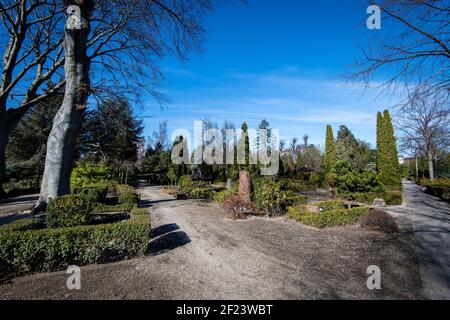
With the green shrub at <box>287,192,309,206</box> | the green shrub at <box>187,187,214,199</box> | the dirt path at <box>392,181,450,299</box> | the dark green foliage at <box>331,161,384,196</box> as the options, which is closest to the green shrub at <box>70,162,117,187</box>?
the green shrub at <box>187,187,214,199</box>

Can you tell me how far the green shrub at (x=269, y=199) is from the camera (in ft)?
33.4

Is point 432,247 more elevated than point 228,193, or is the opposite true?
point 228,193

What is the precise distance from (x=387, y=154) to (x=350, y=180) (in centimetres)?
1293

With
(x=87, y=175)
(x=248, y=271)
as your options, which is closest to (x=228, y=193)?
(x=248, y=271)

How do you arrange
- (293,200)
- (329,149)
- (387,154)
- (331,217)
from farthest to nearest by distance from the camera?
(329,149), (387,154), (293,200), (331,217)

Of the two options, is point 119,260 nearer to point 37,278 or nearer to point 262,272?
point 37,278

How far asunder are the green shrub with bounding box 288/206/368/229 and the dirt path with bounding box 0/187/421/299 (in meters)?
1.04

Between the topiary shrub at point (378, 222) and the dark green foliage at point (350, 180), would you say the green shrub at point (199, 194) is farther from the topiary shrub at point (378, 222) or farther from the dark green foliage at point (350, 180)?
the topiary shrub at point (378, 222)

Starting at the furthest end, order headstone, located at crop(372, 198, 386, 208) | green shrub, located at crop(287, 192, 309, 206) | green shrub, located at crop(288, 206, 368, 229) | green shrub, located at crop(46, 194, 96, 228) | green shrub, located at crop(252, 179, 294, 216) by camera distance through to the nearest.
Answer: headstone, located at crop(372, 198, 386, 208) < green shrub, located at crop(287, 192, 309, 206) < green shrub, located at crop(252, 179, 294, 216) < green shrub, located at crop(288, 206, 368, 229) < green shrub, located at crop(46, 194, 96, 228)

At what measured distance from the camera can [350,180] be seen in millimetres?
13281

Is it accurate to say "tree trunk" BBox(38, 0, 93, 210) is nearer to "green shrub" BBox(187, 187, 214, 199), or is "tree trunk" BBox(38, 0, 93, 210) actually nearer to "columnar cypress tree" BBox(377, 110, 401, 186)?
"green shrub" BBox(187, 187, 214, 199)

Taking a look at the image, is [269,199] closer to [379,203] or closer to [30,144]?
[379,203]

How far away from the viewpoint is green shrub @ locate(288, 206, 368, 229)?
827cm
